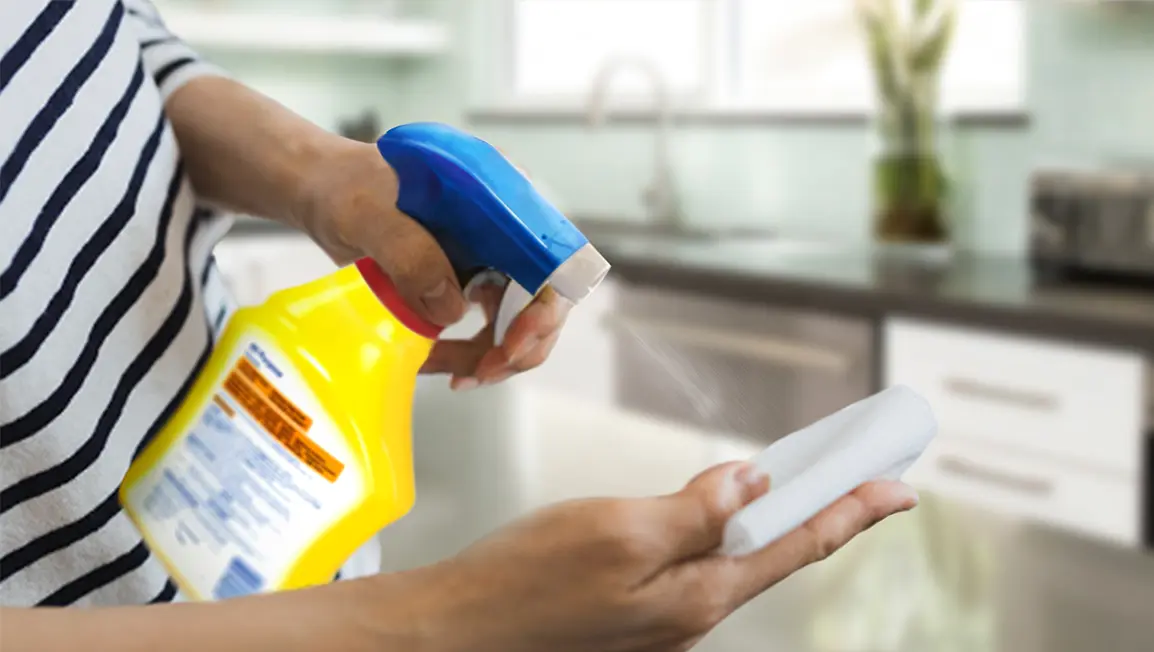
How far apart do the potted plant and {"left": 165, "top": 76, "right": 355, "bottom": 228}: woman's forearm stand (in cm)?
145

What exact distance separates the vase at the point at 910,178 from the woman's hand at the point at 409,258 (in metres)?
1.45

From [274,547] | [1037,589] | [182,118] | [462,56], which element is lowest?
[1037,589]

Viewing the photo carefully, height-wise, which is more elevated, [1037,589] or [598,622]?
[598,622]

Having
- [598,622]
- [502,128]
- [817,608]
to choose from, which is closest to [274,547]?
[598,622]

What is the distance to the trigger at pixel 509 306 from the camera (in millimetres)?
366

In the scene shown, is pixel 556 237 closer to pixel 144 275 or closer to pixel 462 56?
pixel 144 275

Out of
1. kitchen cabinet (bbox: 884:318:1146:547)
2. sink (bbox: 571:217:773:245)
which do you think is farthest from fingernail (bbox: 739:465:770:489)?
sink (bbox: 571:217:773:245)

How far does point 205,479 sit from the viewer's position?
1.17 ft

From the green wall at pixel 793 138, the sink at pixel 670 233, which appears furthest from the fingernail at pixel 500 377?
the sink at pixel 670 233

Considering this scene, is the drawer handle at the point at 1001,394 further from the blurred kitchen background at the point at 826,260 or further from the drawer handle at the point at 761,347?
the drawer handle at the point at 761,347

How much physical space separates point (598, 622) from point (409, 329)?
0.15 meters

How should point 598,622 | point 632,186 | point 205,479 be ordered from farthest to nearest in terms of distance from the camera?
1. point 632,186
2. point 205,479
3. point 598,622

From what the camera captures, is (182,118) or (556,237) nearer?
(556,237)

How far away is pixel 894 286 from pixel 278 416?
1.27 metres
